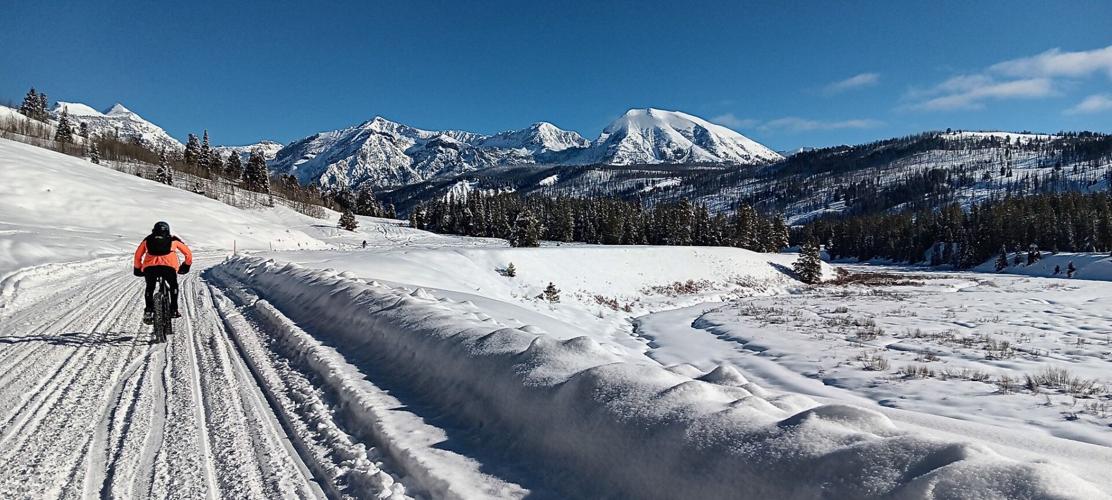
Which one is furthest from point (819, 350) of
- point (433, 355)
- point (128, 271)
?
point (128, 271)

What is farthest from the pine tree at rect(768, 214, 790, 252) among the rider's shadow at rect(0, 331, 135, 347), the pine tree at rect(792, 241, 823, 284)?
the rider's shadow at rect(0, 331, 135, 347)

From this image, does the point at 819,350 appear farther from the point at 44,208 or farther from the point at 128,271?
the point at 44,208

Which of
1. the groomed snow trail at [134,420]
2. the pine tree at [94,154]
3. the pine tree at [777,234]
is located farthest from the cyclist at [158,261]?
the pine tree at [94,154]

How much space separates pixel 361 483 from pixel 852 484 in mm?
3117

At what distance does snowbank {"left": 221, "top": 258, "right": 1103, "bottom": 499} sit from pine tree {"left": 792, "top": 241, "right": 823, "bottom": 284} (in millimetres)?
45455

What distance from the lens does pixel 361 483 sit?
371 cm

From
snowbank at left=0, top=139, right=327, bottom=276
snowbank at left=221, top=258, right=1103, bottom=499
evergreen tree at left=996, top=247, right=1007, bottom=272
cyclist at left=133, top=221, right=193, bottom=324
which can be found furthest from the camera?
evergreen tree at left=996, top=247, right=1007, bottom=272

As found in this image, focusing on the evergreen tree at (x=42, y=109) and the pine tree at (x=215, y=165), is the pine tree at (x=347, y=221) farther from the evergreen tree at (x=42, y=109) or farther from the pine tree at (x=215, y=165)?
the evergreen tree at (x=42, y=109)

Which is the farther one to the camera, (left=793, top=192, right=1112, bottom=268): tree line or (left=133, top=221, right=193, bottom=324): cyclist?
(left=793, top=192, right=1112, bottom=268): tree line

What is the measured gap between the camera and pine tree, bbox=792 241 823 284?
1799 inches

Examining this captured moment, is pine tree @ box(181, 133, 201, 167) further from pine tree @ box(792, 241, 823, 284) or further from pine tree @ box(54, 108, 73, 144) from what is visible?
pine tree @ box(792, 241, 823, 284)

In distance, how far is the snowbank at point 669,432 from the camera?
94.8 inches

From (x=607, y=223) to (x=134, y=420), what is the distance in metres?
77.3

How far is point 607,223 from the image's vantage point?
80938mm
